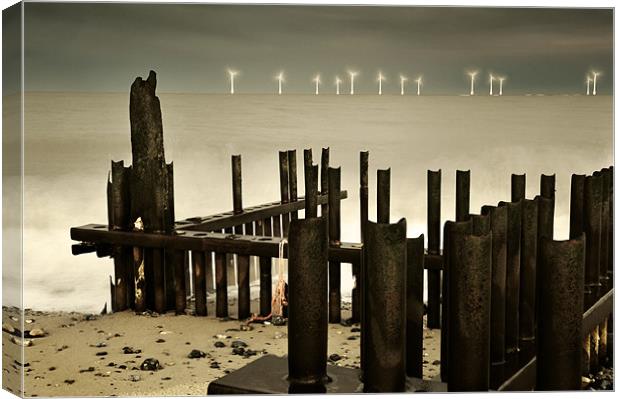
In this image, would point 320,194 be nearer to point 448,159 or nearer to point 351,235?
point 351,235

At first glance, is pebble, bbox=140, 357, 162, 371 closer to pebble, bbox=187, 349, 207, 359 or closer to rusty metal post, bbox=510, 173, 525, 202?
pebble, bbox=187, 349, 207, 359

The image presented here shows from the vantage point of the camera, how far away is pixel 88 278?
23.2 ft

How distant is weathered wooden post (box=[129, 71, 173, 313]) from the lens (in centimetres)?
595

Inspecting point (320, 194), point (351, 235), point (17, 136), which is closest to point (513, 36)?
point (320, 194)

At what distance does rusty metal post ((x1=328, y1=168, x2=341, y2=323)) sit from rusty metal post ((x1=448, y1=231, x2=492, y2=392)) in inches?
96.6

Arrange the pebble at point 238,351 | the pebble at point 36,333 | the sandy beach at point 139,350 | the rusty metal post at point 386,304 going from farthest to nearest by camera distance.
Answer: the pebble at point 36,333
the pebble at point 238,351
the sandy beach at point 139,350
the rusty metal post at point 386,304

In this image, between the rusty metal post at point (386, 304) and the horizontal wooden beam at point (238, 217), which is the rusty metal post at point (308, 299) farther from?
the horizontal wooden beam at point (238, 217)

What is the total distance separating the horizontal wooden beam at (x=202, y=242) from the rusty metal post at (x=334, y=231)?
4.1 inches

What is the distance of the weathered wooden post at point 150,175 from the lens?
595 centimetres

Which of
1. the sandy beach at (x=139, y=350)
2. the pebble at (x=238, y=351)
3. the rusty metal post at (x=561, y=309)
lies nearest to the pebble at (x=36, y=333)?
the sandy beach at (x=139, y=350)

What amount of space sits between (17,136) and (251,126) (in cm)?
594

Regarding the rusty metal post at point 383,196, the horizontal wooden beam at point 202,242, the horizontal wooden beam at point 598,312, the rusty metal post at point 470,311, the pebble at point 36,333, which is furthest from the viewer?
the pebble at point 36,333

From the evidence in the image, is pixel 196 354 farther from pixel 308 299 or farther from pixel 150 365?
pixel 308 299

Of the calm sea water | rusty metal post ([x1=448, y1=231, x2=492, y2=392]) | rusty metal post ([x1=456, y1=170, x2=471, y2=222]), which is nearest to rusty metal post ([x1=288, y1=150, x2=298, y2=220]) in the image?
the calm sea water
